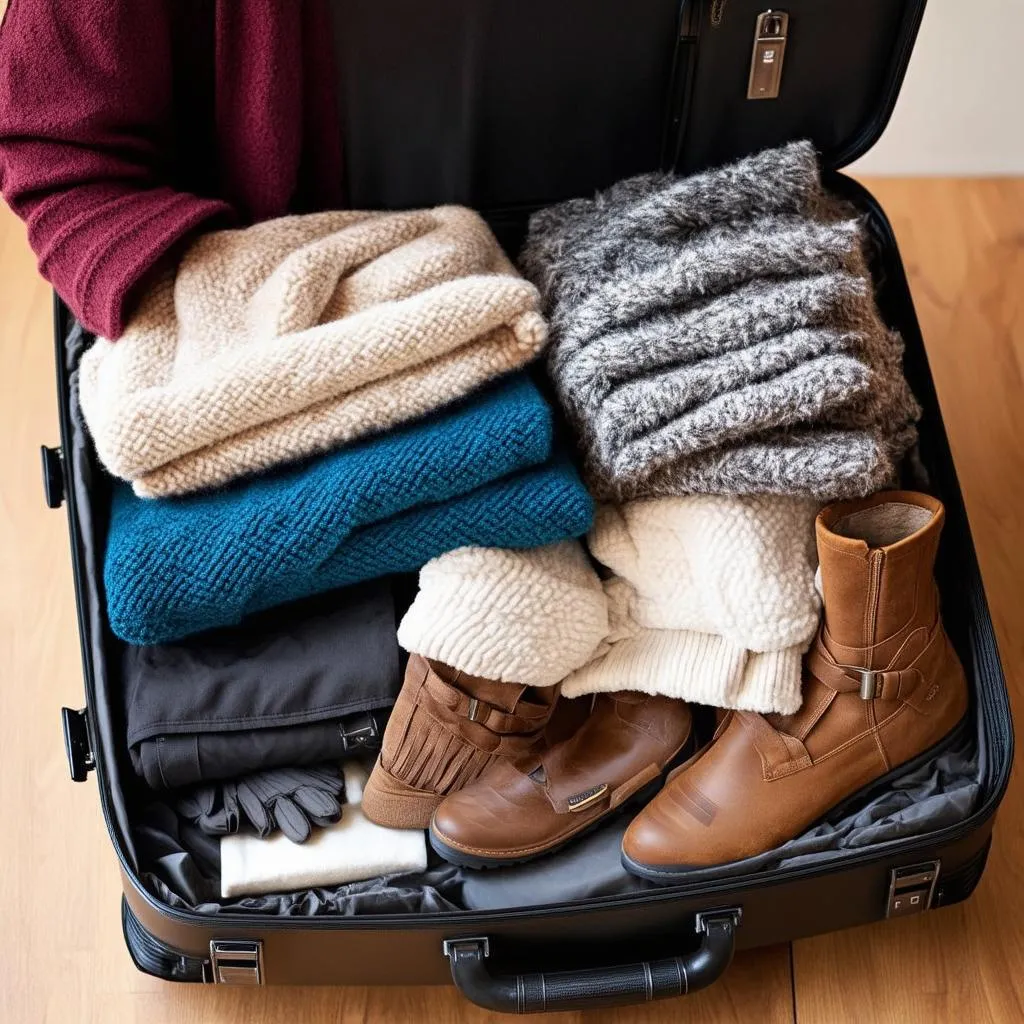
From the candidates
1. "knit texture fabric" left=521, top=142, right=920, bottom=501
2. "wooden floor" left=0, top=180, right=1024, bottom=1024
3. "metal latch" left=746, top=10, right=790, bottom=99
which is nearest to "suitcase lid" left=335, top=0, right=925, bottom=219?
"metal latch" left=746, top=10, right=790, bottom=99

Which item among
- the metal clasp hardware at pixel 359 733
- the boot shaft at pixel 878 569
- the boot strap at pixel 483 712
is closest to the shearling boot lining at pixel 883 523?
the boot shaft at pixel 878 569

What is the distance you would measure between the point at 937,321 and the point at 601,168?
48 centimetres

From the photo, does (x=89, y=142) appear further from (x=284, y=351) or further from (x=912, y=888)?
(x=912, y=888)

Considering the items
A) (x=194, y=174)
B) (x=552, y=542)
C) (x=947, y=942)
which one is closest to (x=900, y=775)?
(x=947, y=942)

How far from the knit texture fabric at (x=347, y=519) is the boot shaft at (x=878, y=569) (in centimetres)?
18

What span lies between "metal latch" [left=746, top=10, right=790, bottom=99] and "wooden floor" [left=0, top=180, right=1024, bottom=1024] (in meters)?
0.42

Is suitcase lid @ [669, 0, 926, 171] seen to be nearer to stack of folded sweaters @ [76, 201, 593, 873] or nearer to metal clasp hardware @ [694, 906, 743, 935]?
stack of folded sweaters @ [76, 201, 593, 873]

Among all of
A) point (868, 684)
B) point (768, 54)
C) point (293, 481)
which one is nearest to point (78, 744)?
point (293, 481)

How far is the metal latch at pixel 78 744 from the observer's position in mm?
984

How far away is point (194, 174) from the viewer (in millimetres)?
1089

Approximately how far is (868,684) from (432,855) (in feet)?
1.13

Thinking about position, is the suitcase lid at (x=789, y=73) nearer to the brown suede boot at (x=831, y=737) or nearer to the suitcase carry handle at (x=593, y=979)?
the brown suede boot at (x=831, y=737)

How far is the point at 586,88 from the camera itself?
1079 millimetres

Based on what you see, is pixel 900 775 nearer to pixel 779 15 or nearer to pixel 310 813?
pixel 310 813
